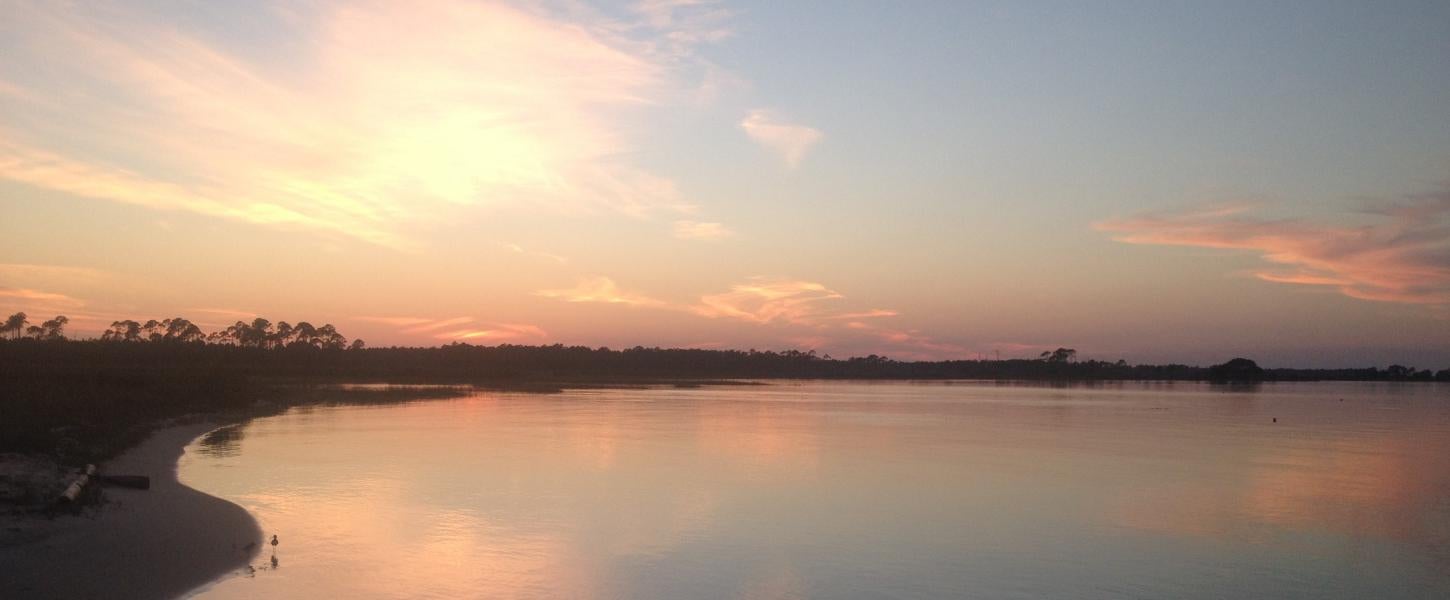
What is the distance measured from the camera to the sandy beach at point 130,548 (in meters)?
9.60

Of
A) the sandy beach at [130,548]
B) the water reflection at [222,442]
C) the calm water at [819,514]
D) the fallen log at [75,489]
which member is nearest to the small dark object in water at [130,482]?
the sandy beach at [130,548]

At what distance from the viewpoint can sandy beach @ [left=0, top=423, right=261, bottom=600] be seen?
9602 millimetres

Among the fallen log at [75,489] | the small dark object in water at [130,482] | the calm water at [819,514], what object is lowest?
the calm water at [819,514]

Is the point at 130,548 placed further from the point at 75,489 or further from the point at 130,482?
the point at 130,482

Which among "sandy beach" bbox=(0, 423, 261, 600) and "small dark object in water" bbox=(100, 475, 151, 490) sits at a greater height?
"small dark object in water" bbox=(100, 475, 151, 490)

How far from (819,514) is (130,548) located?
33.5 feet

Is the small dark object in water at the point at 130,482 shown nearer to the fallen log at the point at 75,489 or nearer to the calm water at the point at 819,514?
the fallen log at the point at 75,489

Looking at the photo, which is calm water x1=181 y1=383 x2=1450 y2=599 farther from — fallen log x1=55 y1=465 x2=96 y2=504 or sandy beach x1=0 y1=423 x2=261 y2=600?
fallen log x1=55 y1=465 x2=96 y2=504

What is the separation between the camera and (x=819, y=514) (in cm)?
1697

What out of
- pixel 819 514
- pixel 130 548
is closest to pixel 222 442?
pixel 130 548

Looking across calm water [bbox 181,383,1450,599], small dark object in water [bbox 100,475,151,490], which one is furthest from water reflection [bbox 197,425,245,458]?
small dark object in water [bbox 100,475,151,490]

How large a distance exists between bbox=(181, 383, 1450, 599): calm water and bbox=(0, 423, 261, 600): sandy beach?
0.56m

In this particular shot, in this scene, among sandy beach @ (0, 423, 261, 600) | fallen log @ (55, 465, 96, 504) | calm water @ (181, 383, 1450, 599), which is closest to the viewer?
sandy beach @ (0, 423, 261, 600)

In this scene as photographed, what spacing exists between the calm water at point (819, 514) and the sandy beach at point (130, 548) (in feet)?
1.83
